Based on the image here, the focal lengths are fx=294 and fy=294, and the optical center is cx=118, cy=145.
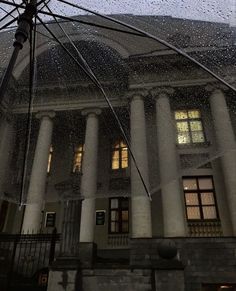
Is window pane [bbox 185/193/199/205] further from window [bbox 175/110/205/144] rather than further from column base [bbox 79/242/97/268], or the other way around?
window [bbox 175/110/205/144]

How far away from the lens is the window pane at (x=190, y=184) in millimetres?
17250

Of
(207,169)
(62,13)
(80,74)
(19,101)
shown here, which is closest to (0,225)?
(207,169)

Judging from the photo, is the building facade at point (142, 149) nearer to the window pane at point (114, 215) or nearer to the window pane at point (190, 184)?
the window pane at point (190, 184)

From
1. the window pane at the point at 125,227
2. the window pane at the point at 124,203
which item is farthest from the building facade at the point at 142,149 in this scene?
the window pane at the point at 124,203

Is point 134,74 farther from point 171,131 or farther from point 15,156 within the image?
point 15,156

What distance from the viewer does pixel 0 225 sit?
19.7m

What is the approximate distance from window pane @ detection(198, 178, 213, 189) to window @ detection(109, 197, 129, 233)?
491 cm

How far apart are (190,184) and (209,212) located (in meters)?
1.98

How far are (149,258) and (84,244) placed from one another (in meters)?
2.98

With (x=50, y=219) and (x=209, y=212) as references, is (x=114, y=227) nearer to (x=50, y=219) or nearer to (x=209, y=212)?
(x=50, y=219)

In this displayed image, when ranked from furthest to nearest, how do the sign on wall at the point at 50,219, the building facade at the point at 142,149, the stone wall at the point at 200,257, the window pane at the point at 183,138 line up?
the sign on wall at the point at 50,219, the stone wall at the point at 200,257, the window pane at the point at 183,138, the building facade at the point at 142,149

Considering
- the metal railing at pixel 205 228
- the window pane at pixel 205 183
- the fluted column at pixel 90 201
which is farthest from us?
the window pane at pixel 205 183

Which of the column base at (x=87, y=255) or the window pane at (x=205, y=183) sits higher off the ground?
the window pane at (x=205, y=183)

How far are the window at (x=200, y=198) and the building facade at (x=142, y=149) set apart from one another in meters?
0.06
